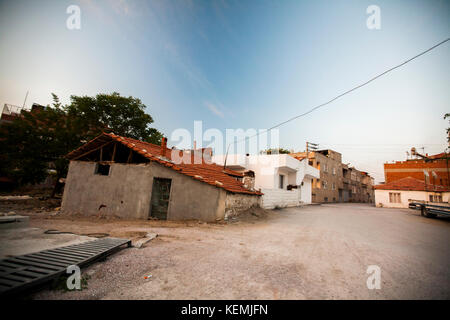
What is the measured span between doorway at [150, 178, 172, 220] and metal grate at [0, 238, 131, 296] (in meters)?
5.98

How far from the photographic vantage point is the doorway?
1025 cm

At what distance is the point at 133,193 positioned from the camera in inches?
418

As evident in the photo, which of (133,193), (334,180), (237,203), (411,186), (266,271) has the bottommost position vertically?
(266,271)

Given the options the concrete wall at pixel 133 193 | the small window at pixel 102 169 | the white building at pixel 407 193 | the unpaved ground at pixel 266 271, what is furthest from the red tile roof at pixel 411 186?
the small window at pixel 102 169

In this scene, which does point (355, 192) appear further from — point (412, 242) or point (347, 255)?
point (347, 255)

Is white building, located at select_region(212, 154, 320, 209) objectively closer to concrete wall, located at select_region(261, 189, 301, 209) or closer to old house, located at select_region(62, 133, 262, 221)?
concrete wall, located at select_region(261, 189, 301, 209)

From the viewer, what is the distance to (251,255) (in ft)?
14.8

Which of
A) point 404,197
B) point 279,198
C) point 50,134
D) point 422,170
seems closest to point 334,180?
point 404,197

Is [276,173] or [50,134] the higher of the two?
[50,134]

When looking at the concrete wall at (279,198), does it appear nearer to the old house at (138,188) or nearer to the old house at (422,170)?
the old house at (138,188)

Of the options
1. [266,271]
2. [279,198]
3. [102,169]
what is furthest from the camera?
[279,198]

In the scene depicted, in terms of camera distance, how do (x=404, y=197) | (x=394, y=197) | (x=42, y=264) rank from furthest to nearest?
(x=394, y=197)
(x=404, y=197)
(x=42, y=264)

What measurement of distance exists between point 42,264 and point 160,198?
747cm

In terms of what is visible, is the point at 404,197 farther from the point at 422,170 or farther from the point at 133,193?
the point at 133,193
